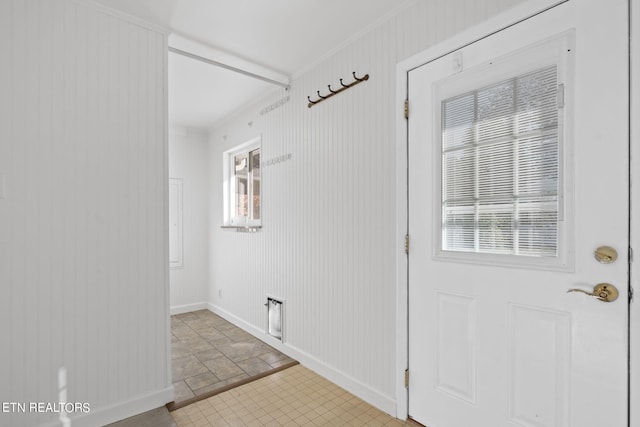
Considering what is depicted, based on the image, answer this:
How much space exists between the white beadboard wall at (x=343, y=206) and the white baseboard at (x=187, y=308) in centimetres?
150

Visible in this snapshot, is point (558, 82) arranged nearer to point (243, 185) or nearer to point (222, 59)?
point (222, 59)

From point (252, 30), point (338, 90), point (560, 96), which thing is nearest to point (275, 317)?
point (338, 90)

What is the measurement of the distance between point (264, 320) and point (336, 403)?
1395mm

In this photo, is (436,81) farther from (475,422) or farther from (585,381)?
(475,422)

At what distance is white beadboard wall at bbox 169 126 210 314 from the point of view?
452cm

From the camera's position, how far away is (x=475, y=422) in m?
1.68

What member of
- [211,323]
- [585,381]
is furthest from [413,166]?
[211,323]

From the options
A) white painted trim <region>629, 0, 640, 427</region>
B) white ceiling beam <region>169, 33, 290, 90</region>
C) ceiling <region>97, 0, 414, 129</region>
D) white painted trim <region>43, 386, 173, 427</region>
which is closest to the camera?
→ white painted trim <region>629, 0, 640, 427</region>

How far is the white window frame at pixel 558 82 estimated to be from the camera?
4.53 feet

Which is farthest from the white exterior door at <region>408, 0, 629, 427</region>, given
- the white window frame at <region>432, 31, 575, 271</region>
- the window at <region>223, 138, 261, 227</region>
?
the window at <region>223, 138, 261, 227</region>

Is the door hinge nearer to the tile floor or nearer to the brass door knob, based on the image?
the brass door knob

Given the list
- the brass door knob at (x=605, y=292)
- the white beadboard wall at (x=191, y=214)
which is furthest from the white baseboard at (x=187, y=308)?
the brass door knob at (x=605, y=292)

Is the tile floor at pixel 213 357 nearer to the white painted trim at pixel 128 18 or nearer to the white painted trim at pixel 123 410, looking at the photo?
the white painted trim at pixel 123 410

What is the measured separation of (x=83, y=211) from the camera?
2002 mm
